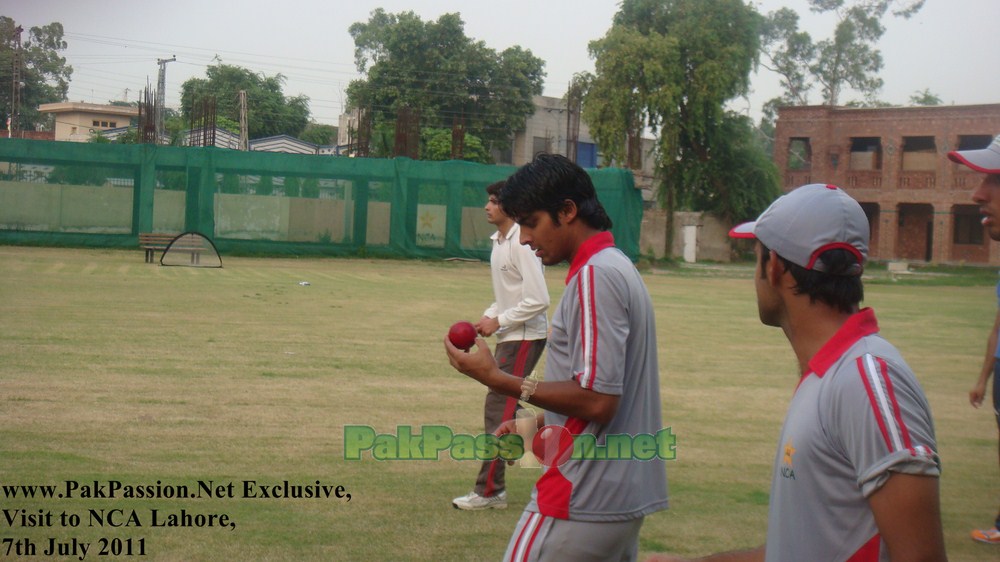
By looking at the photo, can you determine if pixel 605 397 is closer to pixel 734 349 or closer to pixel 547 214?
pixel 547 214

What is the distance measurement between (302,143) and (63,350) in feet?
169

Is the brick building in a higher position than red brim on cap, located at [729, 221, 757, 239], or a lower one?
higher

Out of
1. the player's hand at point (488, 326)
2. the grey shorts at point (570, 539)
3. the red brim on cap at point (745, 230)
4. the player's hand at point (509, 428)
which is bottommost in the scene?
the grey shorts at point (570, 539)

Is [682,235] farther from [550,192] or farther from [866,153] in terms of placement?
[550,192]

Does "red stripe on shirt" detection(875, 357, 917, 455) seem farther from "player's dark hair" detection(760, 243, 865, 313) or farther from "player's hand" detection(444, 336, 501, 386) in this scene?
"player's hand" detection(444, 336, 501, 386)

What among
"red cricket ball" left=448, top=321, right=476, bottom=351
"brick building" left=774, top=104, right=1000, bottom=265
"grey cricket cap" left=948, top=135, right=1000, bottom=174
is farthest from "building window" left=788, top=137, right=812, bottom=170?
"red cricket ball" left=448, top=321, right=476, bottom=351

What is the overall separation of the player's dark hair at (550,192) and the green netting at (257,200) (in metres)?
28.1

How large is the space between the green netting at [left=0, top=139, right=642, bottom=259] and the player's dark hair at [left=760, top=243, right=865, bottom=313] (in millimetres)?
29240

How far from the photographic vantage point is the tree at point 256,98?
70062mm

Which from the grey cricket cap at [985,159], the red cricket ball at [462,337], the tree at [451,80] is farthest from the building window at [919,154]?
the red cricket ball at [462,337]

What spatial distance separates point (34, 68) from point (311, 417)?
6642 centimetres

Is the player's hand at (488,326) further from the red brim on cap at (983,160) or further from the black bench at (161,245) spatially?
the black bench at (161,245)

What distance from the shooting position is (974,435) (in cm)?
942

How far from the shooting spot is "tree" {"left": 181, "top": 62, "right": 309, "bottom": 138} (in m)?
70.1
